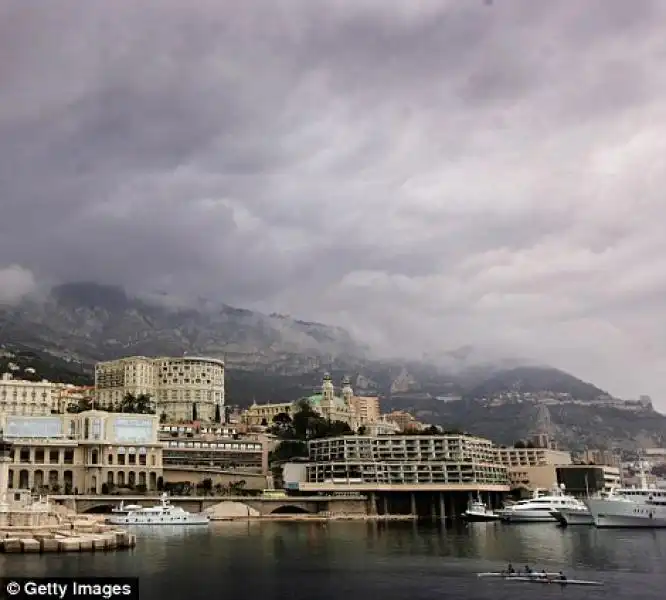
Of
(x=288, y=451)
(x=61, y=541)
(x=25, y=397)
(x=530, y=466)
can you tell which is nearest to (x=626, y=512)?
(x=530, y=466)

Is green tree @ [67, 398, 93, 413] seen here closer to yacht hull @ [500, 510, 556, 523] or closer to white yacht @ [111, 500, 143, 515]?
white yacht @ [111, 500, 143, 515]

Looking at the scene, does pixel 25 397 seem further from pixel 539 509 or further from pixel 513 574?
pixel 513 574

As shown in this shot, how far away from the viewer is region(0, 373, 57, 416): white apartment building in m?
180

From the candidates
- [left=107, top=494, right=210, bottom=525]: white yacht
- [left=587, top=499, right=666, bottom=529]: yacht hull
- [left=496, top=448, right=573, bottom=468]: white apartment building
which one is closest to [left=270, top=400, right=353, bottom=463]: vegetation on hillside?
[left=496, top=448, right=573, bottom=468]: white apartment building

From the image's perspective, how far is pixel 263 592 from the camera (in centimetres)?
4672

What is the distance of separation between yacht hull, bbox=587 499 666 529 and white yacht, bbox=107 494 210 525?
55.0 m

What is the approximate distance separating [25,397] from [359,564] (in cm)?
14177

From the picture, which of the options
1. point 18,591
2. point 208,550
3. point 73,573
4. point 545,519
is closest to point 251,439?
point 545,519

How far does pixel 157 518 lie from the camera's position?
10712 cm

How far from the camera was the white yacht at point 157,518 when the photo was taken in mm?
106375

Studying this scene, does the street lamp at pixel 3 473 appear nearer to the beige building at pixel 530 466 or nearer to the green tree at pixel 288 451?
the green tree at pixel 288 451

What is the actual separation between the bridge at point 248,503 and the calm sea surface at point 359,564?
36567mm

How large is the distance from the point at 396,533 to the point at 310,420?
84.9 metres

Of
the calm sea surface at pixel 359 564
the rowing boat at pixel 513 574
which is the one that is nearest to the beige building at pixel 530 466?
the calm sea surface at pixel 359 564
